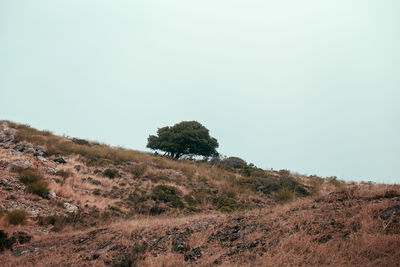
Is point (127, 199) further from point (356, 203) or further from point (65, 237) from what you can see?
point (356, 203)

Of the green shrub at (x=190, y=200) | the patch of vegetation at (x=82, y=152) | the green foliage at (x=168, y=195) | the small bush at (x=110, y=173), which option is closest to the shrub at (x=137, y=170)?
the small bush at (x=110, y=173)

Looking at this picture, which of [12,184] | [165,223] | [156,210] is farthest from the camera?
[156,210]

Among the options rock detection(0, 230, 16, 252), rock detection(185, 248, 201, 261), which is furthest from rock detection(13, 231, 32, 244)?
rock detection(185, 248, 201, 261)

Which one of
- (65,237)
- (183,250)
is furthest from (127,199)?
(183,250)

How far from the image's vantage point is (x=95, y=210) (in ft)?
49.6

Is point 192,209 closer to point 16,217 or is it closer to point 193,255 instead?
point 16,217

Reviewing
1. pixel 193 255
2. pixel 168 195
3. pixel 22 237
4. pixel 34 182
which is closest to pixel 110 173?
pixel 168 195

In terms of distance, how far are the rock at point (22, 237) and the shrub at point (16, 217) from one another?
3.73 feet

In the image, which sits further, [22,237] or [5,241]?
[22,237]

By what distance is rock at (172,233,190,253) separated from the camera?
7.22 metres

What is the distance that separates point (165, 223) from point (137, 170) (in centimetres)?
1451

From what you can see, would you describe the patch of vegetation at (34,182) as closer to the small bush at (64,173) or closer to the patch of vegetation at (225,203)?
the small bush at (64,173)

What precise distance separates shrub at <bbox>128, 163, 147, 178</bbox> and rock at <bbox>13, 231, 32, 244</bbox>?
39.8 ft

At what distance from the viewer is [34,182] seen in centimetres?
1540
